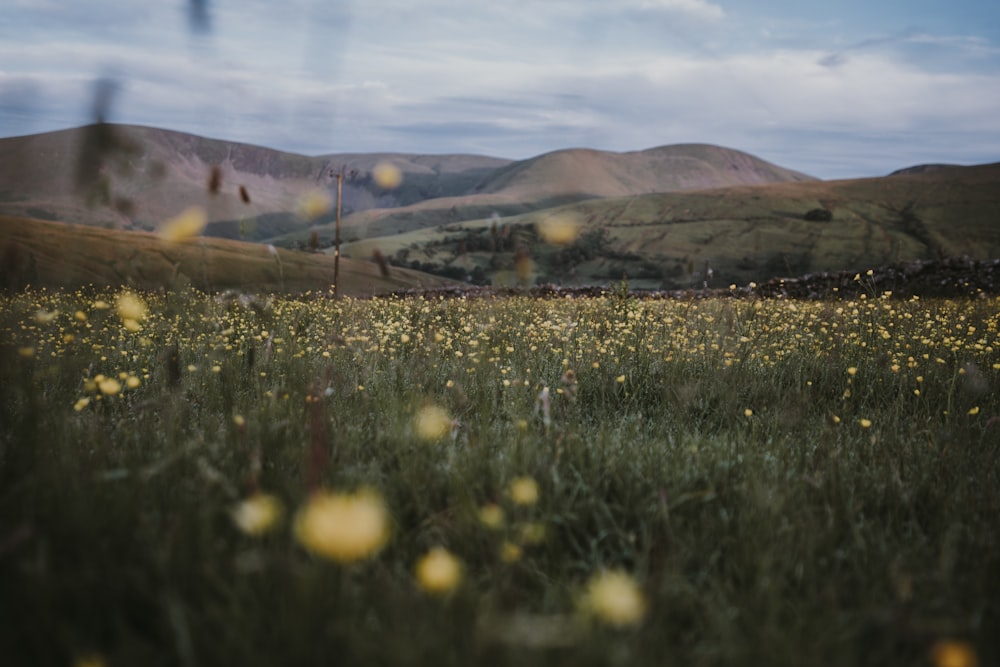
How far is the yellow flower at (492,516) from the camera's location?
5.95ft

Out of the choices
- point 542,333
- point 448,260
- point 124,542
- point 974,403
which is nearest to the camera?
point 124,542

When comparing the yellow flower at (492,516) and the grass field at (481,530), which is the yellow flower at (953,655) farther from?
the yellow flower at (492,516)

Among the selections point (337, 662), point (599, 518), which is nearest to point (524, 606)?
point (599, 518)

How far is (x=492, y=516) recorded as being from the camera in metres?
1.82

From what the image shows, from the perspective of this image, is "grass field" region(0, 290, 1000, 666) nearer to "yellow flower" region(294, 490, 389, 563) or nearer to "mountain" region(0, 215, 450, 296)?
"yellow flower" region(294, 490, 389, 563)

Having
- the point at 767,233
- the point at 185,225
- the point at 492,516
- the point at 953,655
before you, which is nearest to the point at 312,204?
the point at 185,225

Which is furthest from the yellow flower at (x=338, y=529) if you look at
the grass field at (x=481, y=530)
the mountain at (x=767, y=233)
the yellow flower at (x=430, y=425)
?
the mountain at (x=767, y=233)

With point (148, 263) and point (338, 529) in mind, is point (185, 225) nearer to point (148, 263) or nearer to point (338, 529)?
point (338, 529)

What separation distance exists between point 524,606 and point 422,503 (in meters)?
0.67

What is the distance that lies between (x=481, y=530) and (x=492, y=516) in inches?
20.4

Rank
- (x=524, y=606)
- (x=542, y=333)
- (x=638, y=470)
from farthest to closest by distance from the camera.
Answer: (x=542, y=333) → (x=638, y=470) → (x=524, y=606)

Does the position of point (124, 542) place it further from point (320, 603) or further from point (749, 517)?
point (749, 517)

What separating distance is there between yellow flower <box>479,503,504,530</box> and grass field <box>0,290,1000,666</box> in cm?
2

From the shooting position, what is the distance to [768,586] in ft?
6.64
